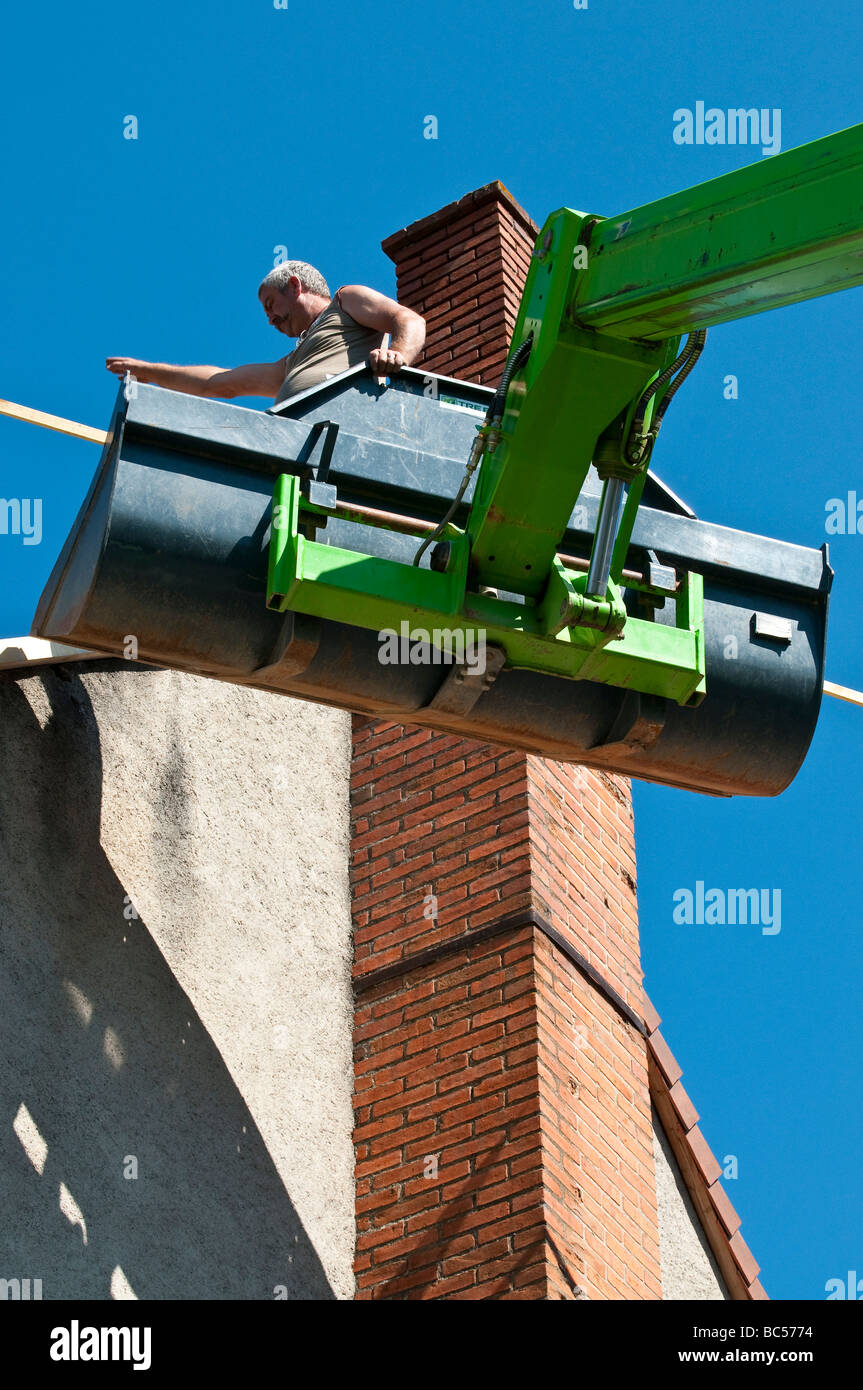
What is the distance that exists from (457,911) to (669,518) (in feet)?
8.89

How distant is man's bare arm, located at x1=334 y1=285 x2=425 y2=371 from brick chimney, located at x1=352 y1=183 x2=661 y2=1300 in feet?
7.68

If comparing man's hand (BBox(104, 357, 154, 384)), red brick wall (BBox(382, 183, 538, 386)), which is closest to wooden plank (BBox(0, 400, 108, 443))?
man's hand (BBox(104, 357, 154, 384))

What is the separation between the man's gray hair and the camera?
773 cm

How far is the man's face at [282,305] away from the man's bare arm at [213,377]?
Result: 24 centimetres

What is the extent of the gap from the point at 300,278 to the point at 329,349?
771 mm

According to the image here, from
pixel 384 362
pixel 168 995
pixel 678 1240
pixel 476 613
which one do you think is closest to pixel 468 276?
pixel 384 362

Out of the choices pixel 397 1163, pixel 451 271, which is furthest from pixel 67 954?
pixel 451 271

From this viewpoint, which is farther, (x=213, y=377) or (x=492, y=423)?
(x=213, y=377)

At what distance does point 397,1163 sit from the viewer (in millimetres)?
8242

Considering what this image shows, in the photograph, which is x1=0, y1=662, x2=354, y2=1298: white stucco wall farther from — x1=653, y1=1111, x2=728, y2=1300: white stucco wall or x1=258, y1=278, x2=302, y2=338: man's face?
x1=653, y1=1111, x2=728, y2=1300: white stucco wall

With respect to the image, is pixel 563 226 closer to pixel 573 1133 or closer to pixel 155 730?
pixel 155 730

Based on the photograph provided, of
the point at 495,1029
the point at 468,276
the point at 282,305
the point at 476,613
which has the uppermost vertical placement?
the point at 468,276

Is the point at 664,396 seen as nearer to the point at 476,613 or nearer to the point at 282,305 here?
the point at 476,613

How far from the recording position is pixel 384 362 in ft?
21.4
